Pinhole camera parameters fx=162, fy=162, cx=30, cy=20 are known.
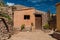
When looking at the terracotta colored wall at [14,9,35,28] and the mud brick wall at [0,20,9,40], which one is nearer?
the mud brick wall at [0,20,9,40]

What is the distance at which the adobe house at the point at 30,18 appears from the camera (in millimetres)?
27031

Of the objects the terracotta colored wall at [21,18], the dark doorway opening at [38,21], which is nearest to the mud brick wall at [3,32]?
the terracotta colored wall at [21,18]

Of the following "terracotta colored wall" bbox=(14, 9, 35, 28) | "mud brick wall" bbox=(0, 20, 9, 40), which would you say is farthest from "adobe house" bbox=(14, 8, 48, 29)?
"mud brick wall" bbox=(0, 20, 9, 40)

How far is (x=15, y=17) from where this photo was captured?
27281 millimetres

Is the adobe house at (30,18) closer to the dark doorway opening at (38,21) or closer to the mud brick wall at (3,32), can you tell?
the dark doorway opening at (38,21)

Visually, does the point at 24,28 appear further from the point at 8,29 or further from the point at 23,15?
the point at 8,29

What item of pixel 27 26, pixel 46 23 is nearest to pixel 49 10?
pixel 46 23

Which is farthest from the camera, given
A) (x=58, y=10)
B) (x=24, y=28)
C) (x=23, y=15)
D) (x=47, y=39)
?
(x=23, y=15)

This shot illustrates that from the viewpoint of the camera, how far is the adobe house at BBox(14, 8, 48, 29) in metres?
27.0

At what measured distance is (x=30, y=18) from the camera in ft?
89.4

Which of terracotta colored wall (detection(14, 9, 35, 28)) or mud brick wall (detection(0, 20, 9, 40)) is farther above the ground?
terracotta colored wall (detection(14, 9, 35, 28))

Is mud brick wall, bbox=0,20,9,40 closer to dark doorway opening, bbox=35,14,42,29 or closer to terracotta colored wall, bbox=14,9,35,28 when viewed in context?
terracotta colored wall, bbox=14,9,35,28

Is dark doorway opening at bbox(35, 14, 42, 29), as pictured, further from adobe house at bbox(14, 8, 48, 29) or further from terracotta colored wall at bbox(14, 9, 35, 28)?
terracotta colored wall at bbox(14, 9, 35, 28)

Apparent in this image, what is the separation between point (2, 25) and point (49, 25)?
11502mm
